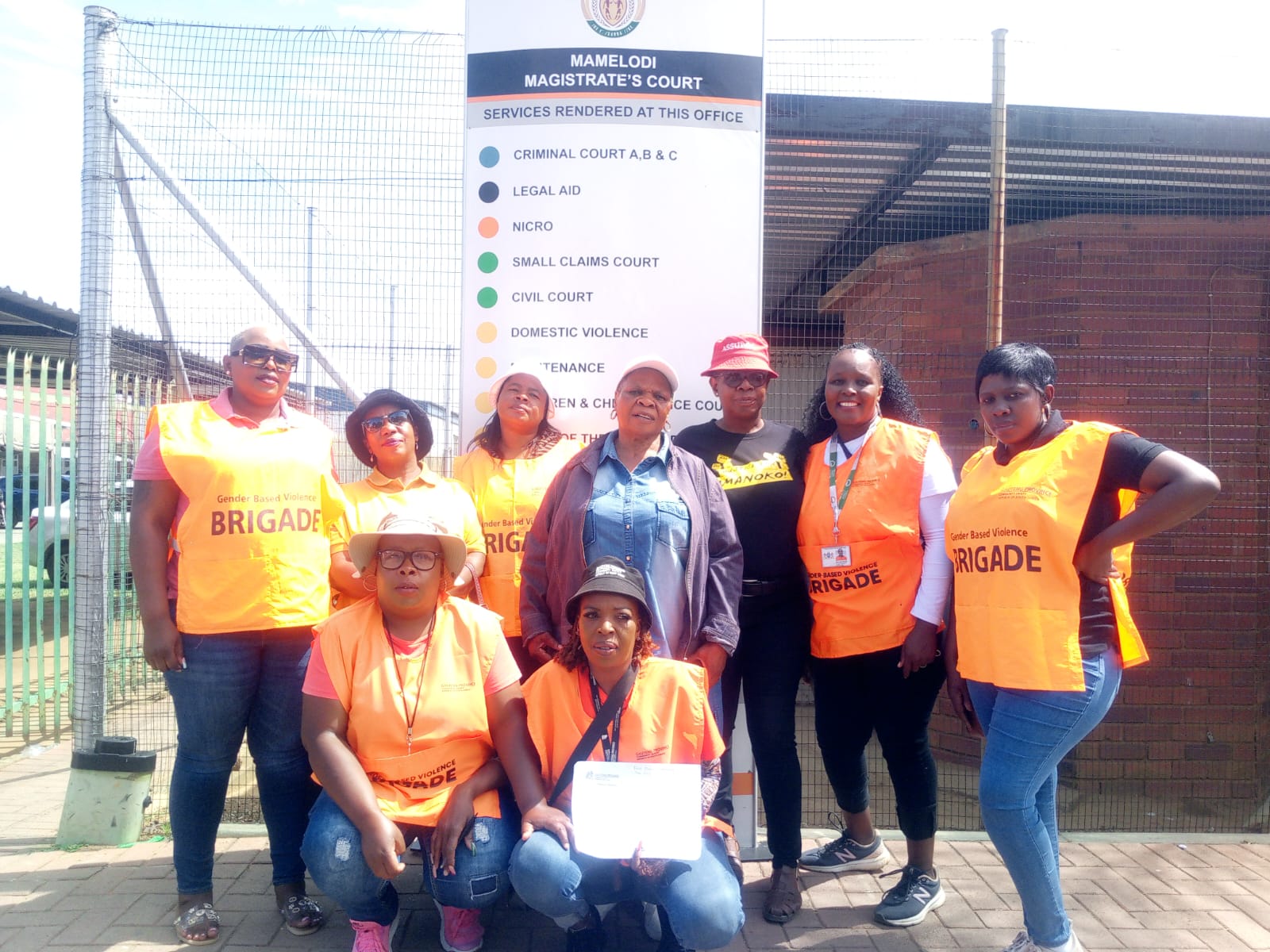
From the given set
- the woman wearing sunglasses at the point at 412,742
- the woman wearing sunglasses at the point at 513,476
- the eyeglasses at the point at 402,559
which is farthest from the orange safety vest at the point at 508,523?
the eyeglasses at the point at 402,559

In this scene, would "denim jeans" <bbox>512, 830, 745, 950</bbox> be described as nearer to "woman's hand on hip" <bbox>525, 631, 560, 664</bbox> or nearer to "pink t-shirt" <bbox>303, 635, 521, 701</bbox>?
"pink t-shirt" <bbox>303, 635, 521, 701</bbox>

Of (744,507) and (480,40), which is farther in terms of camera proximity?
(480,40)

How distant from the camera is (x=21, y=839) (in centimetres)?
419

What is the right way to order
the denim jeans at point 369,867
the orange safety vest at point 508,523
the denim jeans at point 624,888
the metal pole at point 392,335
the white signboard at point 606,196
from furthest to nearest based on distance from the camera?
the metal pole at point 392,335, the white signboard at point 606,196, the orange safety vest at point 508,523, the denim jeans at point 369,867, the denim jeans at point 624,888

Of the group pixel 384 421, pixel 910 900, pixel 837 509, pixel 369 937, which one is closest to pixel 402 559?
pixel 384 421

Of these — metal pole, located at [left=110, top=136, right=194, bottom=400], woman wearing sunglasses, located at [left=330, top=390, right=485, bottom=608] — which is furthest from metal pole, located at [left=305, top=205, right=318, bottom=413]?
woman wearing sunglasses, located at [left=330, top=390, right=485, bottom=608]

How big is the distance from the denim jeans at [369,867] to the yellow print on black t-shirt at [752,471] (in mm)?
1468

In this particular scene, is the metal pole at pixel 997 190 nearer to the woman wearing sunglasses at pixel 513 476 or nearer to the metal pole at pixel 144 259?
the woman wearing sunglasses at pixel 513 476

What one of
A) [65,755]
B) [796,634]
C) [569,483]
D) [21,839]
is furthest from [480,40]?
[65,755]

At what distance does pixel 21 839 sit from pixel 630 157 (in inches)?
164

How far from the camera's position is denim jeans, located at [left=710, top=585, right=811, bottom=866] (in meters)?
3.43

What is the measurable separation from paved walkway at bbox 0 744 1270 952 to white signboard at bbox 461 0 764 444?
2.12 m

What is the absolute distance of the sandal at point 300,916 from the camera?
3355mm

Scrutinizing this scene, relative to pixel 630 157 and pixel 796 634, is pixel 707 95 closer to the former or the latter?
pixel 630 157
